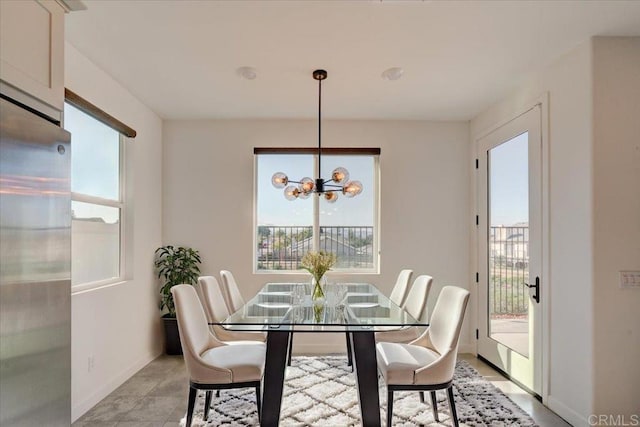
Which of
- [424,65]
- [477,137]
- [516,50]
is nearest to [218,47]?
[424,65]

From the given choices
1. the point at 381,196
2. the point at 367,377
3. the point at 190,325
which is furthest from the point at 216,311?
the point at 381,196

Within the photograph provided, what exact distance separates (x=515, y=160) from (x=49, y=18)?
3.42 meters

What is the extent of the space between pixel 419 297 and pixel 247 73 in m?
2.25

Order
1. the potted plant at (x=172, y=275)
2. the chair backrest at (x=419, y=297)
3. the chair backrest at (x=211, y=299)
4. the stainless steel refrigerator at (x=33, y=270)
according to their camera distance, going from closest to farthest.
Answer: the stainless steel refrigerator at (x=33, y=270) → the chair backrest at (x=211, y=299) → the chair backrest at (x=419, y=297) → the potted plant at (x=172, y=275)

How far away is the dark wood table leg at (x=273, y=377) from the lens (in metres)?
2.30

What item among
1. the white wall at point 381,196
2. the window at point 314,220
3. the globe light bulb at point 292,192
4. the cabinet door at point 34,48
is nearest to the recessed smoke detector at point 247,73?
the globe light bulb at point 292,192

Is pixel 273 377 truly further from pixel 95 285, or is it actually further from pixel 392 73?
pixel 392 73

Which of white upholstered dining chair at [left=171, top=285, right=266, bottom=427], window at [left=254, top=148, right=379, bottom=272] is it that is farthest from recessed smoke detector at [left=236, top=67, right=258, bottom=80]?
white upholstered dining chair at [left=171, top=285, right=266, bottom=427]

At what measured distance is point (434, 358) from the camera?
8.42ft

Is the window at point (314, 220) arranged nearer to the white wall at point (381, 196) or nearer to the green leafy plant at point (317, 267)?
the white wall at point (381, 196)

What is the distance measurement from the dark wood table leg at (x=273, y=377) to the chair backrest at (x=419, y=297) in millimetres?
1270

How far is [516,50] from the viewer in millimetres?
2777

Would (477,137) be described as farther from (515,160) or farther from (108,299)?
(108,299)

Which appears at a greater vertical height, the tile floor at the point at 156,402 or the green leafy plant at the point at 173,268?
the green leafy plant at the point at 173,268
